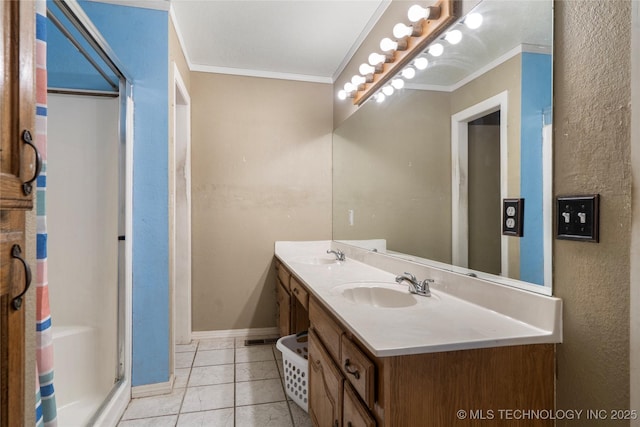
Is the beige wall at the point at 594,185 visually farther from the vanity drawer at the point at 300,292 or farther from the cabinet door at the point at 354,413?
the vanity drawer at the point at 300,292

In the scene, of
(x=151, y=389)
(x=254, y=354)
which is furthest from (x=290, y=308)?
(x=151, y=389)

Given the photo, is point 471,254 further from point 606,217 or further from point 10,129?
point 10,129

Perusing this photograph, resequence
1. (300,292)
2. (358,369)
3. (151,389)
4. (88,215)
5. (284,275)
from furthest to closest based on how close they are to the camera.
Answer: (284,275), (88,215), (151,389), (300,292), (358,369)

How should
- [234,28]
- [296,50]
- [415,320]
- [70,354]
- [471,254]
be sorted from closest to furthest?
[415,320] < [471,254] < [70,354] < [234,28] < [296,50]

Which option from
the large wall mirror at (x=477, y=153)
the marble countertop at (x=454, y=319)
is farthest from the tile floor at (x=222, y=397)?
the large wall mirror at (x=477, y=153)

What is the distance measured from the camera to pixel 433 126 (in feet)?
5.16

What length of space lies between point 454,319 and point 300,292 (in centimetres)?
95

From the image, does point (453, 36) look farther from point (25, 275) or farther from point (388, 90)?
point (25, 275)

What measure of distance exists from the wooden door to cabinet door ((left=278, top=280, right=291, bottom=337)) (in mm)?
1630

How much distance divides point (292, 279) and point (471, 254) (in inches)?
44.3

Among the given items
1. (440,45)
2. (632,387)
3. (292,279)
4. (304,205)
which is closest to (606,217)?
(632,387)

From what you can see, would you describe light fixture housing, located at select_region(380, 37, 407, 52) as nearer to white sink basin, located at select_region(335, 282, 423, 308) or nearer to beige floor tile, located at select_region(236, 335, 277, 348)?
white sink basin, located at select_region(335, 282, 423, 308)

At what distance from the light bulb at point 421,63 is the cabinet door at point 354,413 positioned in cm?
145

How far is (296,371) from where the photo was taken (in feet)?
5.89
